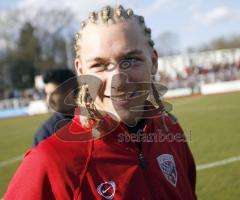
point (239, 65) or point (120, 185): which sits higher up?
point (120, 185)

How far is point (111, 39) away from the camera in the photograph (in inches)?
71.6

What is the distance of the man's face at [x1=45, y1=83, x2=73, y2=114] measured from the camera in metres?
3.18

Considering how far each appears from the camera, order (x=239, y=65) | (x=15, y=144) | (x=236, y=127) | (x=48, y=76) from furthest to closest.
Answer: (x=239, y=65) < (x=15, y=144) < (x=236, y=127) < (x=48, y=76)

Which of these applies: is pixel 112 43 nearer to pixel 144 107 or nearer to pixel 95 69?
pixel 95 69

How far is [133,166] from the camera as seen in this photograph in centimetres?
191

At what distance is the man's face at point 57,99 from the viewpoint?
3182 millimetres

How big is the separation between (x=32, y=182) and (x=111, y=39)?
27.2 inches

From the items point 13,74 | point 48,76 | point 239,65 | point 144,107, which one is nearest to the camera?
point 144,107

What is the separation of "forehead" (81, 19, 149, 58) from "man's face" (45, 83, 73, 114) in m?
0.75

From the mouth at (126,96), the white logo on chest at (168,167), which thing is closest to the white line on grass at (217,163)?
the white logo on chest at (168,167)

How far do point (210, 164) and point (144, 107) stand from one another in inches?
242

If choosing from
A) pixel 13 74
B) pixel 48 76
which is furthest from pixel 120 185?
pixel 13 74

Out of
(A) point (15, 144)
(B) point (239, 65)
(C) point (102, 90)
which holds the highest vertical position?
(C) point (102, 90)

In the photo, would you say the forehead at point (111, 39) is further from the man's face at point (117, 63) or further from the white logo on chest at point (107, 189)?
the white logo on chest at point (107, 189)
